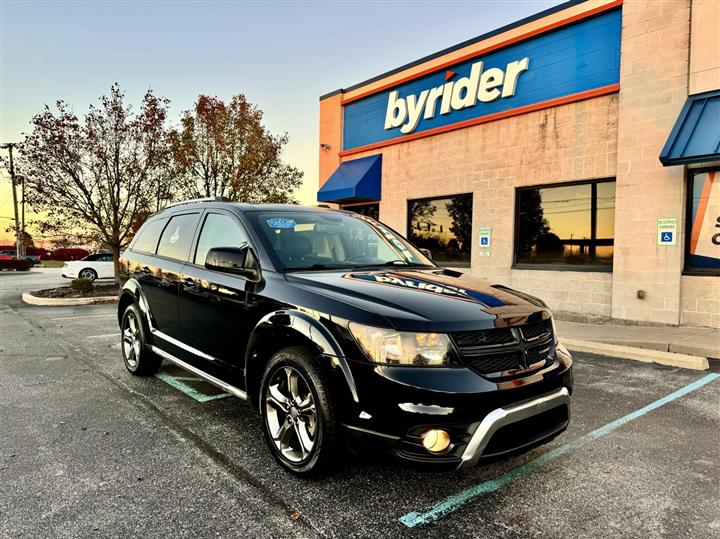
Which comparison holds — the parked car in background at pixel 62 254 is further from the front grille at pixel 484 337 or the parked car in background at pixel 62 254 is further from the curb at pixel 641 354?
the front grille at pixel 484 337

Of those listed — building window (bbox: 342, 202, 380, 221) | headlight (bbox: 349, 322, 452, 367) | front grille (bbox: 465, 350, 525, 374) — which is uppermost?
building window (bbox: 342, 202, 380, 221)

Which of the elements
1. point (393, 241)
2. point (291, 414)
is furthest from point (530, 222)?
point (291, 414)

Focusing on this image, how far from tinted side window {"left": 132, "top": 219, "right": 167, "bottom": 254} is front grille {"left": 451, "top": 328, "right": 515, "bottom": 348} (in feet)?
12.3

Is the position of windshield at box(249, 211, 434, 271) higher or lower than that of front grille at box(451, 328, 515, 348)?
higher

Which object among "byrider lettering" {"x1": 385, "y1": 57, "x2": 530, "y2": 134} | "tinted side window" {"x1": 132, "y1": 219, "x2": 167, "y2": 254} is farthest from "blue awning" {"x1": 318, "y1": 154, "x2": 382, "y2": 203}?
"tinted side window" {"x1": 132, "y1": 219, "x2": 167, "y2": 254}

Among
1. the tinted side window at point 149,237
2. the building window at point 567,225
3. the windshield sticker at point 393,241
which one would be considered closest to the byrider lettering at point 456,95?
the building window at point 567,225

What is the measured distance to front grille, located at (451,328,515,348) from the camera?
8.58 feet

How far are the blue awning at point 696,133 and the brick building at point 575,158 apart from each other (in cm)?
2

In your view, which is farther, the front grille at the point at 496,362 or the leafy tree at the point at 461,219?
the leafy tree at the point at 461,219

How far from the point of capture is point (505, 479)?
3.06m

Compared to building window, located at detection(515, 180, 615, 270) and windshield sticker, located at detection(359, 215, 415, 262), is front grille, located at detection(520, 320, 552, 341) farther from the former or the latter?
building window, located at detection(515, 180, 615, 270)

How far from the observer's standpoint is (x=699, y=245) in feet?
28.2

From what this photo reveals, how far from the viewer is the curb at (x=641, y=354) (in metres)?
6.28

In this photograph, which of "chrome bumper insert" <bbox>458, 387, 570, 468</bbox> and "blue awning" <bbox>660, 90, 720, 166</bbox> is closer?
"chrome bumper insert" <bbox>458, 387, 570, 468</bbox>
